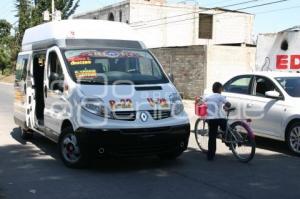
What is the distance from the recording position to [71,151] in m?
7.94

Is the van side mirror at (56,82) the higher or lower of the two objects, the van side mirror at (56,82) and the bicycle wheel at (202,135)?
the higher

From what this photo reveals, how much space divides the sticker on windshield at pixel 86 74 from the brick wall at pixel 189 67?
17610mm

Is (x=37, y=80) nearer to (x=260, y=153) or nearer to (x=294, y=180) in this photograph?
(x=260, y=153)

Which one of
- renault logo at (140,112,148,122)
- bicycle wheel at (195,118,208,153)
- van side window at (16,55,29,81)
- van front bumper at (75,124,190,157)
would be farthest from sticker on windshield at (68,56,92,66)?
bicycle wheel at (195,118,208,153)

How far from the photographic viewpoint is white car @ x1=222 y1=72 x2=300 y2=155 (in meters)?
9.35

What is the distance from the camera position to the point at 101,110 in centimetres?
743

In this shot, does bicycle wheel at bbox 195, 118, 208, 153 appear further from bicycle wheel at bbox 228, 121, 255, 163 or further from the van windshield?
the van windshield

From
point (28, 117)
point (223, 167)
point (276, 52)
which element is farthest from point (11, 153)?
point (276, 52)

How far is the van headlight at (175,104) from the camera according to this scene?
796cm

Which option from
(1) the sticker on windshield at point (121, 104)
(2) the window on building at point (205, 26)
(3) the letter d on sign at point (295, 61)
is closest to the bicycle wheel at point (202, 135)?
(1) the sticker on windshield at point (121, 104)

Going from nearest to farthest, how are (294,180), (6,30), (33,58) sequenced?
1. (294,180)
2. (33,58)
3. (6,30)

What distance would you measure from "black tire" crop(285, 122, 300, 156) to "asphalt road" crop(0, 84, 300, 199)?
0.15 m

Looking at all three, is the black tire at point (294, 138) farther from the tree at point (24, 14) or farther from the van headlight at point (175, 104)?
the tree at point (24, 14)

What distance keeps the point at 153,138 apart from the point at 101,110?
0.88 m
